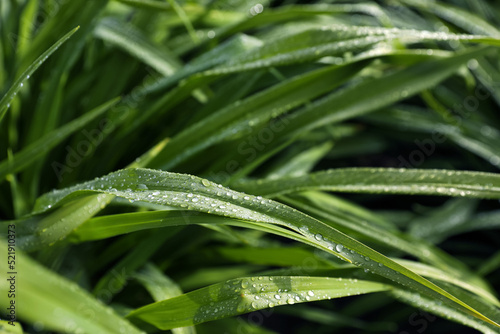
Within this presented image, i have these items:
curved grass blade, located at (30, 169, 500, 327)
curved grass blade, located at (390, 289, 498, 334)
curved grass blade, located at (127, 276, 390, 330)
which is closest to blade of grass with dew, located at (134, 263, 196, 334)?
curved grass blade, located at (127, 276, 390, 330)

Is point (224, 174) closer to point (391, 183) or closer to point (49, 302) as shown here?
point (391, 183)

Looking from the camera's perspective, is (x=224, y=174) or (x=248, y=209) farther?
(x=224, y=174)

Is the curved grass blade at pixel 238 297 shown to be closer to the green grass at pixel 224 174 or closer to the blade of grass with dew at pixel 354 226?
the green grass at pixel 224 174

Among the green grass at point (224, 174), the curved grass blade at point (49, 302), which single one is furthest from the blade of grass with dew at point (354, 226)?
the curved grass blade at point (49, 302)

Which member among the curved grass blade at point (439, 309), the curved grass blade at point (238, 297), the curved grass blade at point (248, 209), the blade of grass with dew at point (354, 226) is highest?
the blade of grass with dew at point (354, 226)

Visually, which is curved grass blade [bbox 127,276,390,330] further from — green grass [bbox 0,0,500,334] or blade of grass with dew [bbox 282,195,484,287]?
blade of grass with dew [bbox 282,195,484,287]

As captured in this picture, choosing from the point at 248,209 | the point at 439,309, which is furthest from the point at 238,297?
the point at 439,309

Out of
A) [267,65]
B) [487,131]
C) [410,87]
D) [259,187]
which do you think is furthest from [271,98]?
[487,131]
